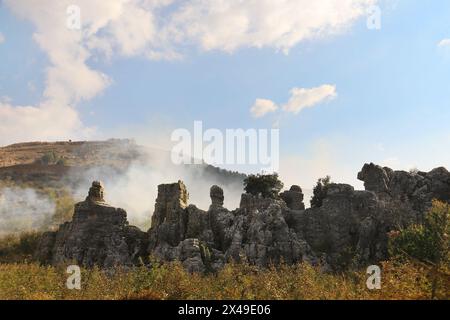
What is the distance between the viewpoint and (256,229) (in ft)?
176

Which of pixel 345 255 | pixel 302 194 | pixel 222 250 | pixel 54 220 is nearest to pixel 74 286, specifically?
pixel 222 250

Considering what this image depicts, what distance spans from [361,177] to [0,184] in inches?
4212

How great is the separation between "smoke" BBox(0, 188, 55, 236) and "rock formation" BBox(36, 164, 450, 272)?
99.8ft

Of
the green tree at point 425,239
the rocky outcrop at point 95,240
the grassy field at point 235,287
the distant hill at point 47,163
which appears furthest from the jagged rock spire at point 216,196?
the distant hill at point 47,163

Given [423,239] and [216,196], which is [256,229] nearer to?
[216,196]

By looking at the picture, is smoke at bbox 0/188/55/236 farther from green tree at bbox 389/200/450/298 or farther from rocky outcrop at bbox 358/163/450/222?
green tree at bbox 389/200/450/298

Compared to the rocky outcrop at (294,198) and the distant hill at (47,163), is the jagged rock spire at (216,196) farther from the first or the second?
the distant hill at (47,163)

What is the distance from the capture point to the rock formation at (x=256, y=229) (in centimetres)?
5172

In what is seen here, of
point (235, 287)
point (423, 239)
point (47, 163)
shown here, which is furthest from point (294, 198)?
point (47, 163)

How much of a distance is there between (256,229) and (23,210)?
240 ft

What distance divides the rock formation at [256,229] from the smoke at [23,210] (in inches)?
1198
